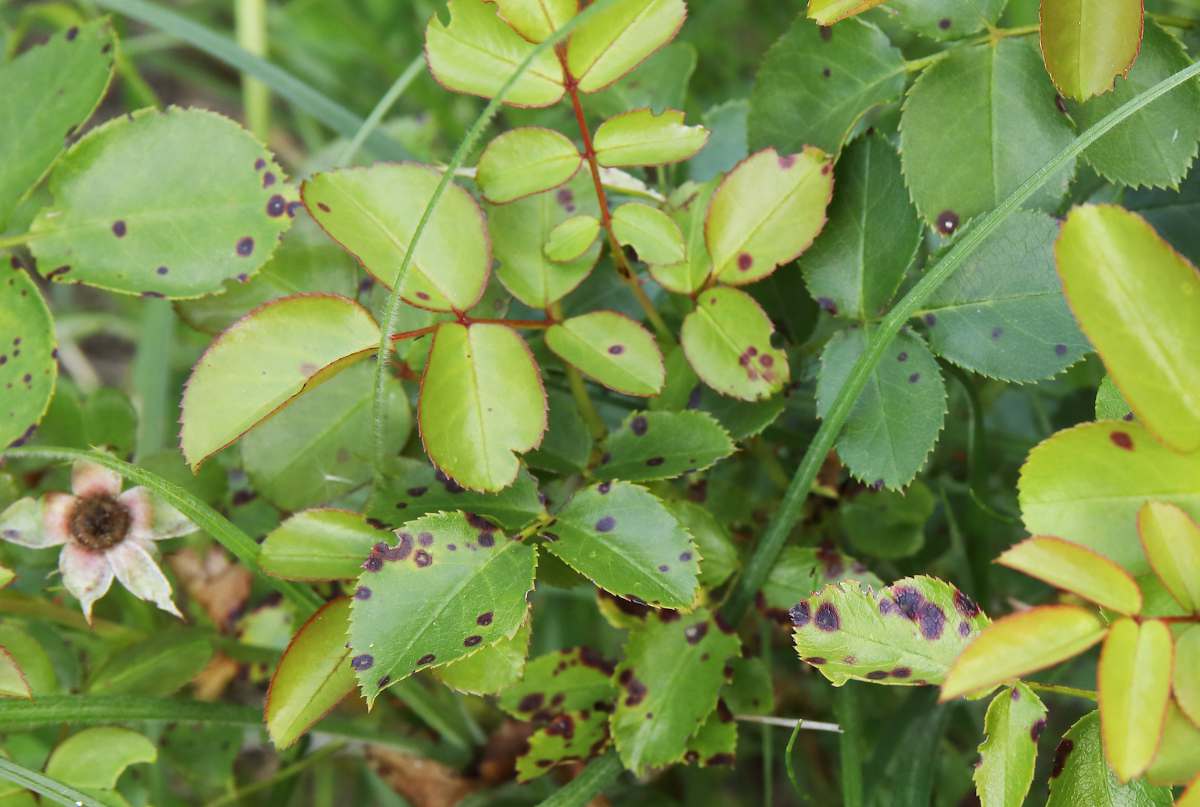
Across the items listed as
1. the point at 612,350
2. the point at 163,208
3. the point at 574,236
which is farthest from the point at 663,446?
the point at 163,208

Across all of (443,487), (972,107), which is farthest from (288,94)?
(972,107)

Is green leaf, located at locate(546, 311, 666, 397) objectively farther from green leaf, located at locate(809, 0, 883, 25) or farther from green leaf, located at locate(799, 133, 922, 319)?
green leaf, located at locate(809, 0, 883, 25)

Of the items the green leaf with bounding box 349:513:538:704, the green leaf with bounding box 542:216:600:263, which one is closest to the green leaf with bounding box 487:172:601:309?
the green leaf with bounding box 542:216:600:263

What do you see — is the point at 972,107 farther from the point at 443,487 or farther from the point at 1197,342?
the point at 443,487

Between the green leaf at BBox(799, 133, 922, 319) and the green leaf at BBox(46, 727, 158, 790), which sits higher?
the green leaf at BBox(799, 133, 922, 319)

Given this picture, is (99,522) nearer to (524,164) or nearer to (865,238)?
(524,164)
